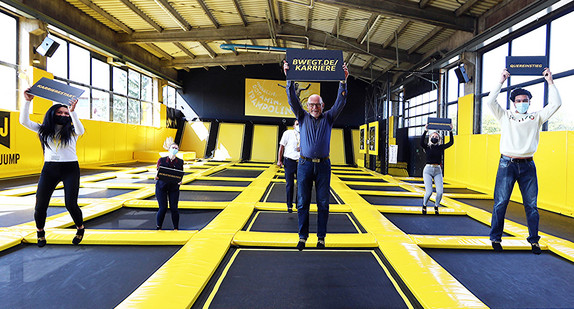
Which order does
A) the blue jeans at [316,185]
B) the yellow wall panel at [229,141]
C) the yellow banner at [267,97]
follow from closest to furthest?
1. the blue jeans at [316,185]
2. the yellow wall panel at [229,141]
3. the yellow banner at [267,97]

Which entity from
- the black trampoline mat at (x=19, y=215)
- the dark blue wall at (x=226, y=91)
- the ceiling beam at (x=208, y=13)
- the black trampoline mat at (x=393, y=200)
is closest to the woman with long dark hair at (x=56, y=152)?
the black trampoline mat at (x=19, y=215)

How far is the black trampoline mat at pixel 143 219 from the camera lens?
338 centimetres

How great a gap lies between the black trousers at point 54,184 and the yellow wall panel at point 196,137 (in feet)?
40.7

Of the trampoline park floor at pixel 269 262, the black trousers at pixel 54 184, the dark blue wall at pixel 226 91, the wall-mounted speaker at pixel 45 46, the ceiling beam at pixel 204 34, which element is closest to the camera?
the trampoline park floor at pixel 269 262

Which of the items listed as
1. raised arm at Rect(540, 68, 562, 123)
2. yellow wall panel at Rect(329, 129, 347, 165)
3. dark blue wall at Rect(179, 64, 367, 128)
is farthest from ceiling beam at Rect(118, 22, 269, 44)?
raised arm at Rect(540, 68, 562, 123)

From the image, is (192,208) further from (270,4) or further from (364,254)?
(270,4)

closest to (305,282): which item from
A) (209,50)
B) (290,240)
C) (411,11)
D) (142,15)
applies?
(290,240)

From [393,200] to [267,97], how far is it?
434 inches

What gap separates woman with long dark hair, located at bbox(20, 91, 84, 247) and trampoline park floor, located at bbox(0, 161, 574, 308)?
0.54 metres

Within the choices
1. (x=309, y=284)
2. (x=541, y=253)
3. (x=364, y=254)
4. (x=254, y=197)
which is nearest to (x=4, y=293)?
(x=309, y=284)

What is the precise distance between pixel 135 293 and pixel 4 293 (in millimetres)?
925

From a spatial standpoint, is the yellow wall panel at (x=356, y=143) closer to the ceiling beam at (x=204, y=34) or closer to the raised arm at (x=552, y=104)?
the ceiling beam at (x=204, y=34)

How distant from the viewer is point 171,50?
12.7m

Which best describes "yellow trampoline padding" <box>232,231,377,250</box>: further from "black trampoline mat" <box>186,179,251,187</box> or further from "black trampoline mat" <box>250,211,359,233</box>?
"black trampoline mat" <box>186,179,251,187</box>
